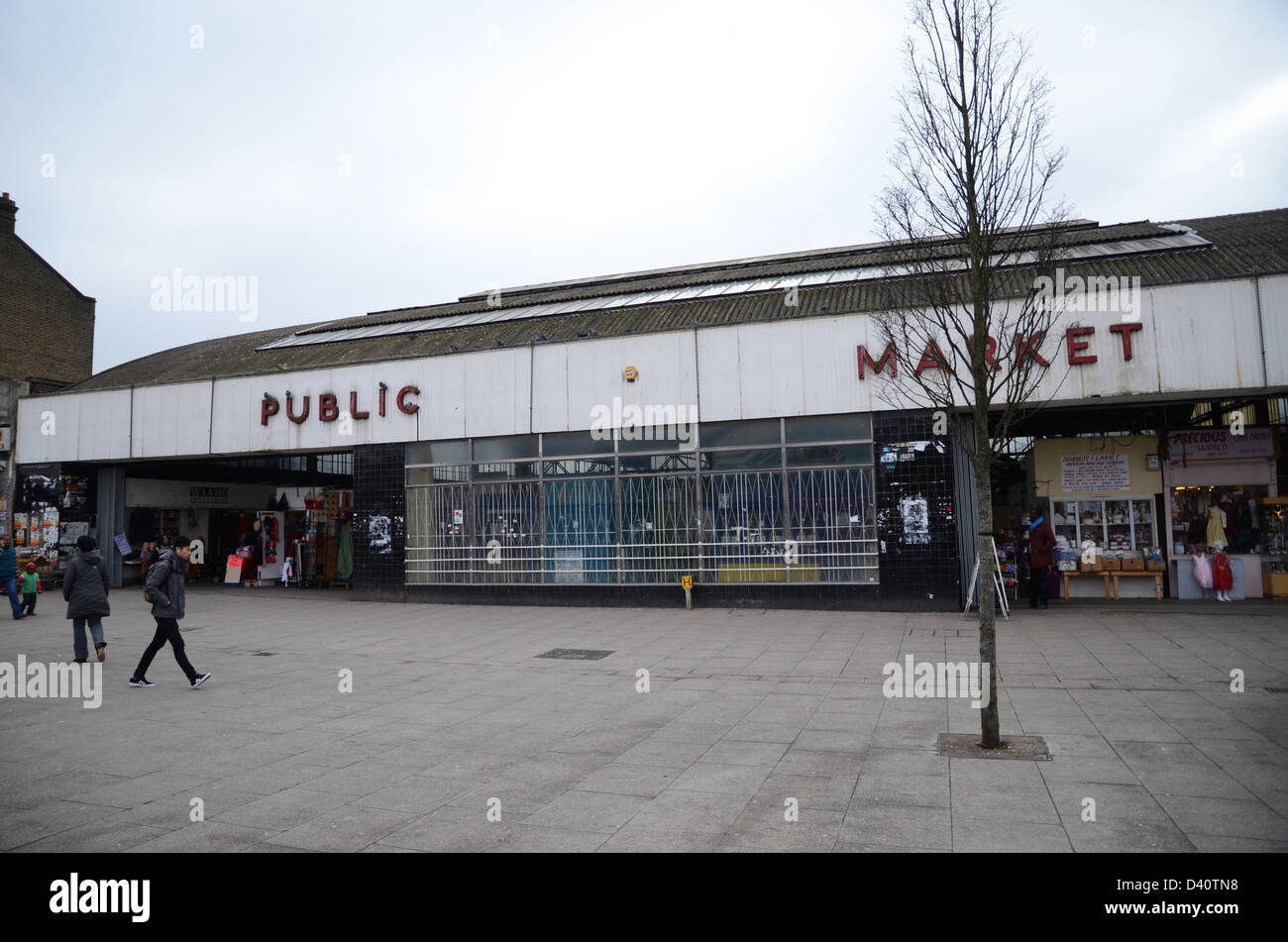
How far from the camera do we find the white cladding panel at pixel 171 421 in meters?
22.4

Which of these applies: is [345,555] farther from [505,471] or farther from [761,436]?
[761,436]

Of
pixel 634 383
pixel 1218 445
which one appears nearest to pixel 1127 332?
pixel 1218 445

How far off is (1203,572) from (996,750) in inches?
498

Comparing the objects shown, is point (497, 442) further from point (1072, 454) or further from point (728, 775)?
point (728, 775)

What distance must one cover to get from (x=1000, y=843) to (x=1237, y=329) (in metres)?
13.5

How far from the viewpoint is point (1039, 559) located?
15.8m

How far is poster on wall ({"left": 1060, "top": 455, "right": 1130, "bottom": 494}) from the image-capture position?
17.4m

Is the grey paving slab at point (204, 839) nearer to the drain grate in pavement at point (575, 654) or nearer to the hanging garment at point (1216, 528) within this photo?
the drain grate in pavement at point (575, 654)

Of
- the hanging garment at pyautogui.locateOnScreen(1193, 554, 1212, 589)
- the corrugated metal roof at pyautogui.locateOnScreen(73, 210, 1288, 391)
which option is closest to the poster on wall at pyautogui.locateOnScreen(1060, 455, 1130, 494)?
the hanging garment at pyautogui.locateOnScreen(1193, 554, 1212, 589)

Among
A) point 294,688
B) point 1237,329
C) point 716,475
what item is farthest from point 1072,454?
point 294,688

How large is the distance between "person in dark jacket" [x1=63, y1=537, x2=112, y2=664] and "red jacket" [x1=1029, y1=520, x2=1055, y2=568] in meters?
15.1

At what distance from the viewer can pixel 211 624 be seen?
1653cm

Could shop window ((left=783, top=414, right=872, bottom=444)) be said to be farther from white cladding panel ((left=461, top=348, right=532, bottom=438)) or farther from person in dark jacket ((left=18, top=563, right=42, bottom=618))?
person in dark jacket ((left=18, top=563, right=42, bottom=618))

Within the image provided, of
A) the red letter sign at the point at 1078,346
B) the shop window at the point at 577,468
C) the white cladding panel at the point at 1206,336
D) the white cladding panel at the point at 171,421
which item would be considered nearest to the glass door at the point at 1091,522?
the white cladding panel at the point at 1206,336
